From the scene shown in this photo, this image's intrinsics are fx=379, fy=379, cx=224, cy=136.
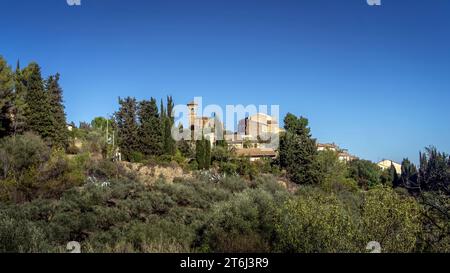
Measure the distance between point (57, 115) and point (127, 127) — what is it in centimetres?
699

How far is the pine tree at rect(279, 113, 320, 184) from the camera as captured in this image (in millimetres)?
38375

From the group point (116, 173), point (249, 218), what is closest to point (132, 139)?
point (116, 173)

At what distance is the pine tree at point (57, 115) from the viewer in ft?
107

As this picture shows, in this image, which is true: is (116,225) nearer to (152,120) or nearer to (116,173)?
(116,173)

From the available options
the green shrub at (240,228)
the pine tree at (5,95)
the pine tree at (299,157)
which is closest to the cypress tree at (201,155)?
the pine tree at (299,157)

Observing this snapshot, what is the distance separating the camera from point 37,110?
3209cm

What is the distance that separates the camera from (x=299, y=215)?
8.75m

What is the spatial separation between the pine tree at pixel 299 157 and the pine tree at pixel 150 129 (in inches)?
526

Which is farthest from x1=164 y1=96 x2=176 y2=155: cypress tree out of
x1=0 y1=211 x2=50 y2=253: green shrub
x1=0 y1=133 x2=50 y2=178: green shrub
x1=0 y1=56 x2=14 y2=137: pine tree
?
x1=0 y1=211 x2=50 y2=253: green shrub

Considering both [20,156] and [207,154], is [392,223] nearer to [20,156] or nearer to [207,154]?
[20,156]

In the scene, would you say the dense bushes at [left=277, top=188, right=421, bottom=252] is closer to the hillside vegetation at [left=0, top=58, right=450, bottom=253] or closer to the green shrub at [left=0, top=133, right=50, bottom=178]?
the hillside vegetation at [left=0, top=58, right=450, bottom=253]

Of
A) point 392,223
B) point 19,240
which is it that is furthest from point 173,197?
point 392,223

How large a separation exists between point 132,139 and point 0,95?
12119 mm
